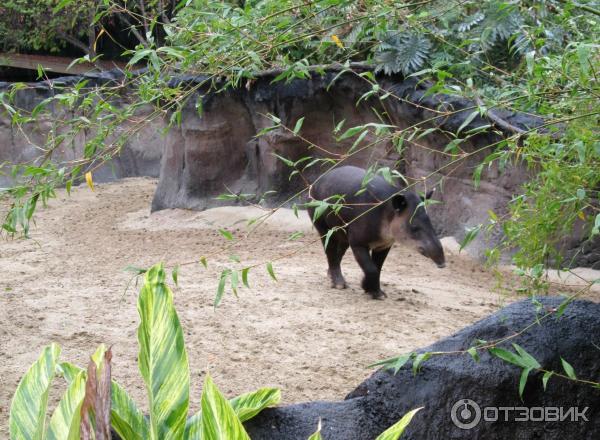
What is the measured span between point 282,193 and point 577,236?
333 centimetres

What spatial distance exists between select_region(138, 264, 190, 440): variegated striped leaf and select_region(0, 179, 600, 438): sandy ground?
0.36 meters

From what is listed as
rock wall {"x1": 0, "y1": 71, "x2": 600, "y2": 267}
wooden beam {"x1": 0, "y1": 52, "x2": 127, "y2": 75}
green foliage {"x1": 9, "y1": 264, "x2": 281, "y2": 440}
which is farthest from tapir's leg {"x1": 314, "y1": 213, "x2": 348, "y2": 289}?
wooden beam {"x1": 0, "y1": 52, "x2": 127, "y2": 75}

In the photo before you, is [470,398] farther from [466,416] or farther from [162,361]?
[162,361]

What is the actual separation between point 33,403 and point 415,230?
4.33 metres

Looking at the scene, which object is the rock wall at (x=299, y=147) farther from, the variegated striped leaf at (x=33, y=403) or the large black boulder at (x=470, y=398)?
the variegated striped leaf at (x=33, y=403)

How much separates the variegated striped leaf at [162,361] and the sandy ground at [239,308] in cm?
36

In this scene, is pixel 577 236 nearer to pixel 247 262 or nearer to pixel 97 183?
pixel 247 262

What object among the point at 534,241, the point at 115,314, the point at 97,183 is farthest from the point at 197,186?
the point at 534,241

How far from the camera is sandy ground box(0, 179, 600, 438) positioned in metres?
4.48

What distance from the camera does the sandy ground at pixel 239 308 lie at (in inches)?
177

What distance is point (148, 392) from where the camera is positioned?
2.32m

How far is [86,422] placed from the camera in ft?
6.67

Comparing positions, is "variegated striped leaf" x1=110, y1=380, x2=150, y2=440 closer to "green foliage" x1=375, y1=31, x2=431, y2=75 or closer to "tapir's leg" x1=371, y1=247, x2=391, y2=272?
"tapir's leg" x1=371, y1=247, x2=391, y2=272

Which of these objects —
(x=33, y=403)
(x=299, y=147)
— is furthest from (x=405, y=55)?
(x=33, y=403)
